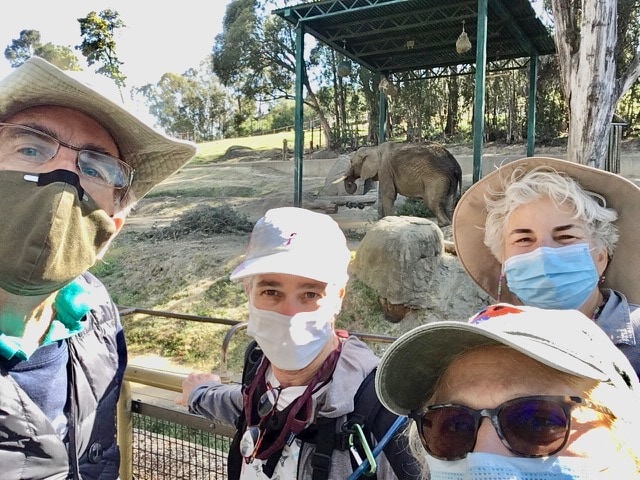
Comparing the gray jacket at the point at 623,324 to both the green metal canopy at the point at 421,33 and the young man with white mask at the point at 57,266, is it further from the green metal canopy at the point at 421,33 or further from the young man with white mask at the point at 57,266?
the green metal canopy at the point at 421,33

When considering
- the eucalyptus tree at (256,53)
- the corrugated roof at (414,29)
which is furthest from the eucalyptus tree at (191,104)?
the corrugated roof at (414,29)

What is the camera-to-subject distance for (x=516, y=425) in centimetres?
94

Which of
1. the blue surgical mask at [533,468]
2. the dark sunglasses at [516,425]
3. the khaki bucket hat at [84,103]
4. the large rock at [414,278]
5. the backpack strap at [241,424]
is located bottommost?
the large rock at [414,278]

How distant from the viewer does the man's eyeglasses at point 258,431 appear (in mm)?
1508

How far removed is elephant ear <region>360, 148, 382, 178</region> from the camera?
12.2 meters

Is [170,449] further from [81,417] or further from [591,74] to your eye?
[591,74]

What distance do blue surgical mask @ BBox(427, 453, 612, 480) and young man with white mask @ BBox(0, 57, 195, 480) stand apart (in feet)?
3.62

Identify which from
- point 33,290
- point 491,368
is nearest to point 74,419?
point 33,290

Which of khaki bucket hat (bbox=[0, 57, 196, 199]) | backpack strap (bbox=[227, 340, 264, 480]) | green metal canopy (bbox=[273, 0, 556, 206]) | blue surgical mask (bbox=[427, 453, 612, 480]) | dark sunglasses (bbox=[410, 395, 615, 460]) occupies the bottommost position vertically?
backpack strap (bbox=[227, 340, 264, 480])

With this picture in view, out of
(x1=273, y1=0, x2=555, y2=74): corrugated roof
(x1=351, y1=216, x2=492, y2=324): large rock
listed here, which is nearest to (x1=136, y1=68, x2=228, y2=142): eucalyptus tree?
(x1=273, y1=0, x2=555, y2=74): corrugated roof

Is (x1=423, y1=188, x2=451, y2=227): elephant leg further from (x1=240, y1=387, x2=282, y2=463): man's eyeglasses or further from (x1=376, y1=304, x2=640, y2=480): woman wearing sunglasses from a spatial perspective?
(x1=376, y1=304, x2=640, y2=480): woman wearing sunglasses

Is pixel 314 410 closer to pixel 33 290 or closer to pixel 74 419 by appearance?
pixel 74 419

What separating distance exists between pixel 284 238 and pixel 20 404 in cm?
82

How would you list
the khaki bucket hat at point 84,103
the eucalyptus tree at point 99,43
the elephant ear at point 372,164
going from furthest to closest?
the eucalyptus tree at point 99,43
the elephant ear at point 372,164
the khaki bucket hat at point 84,103
